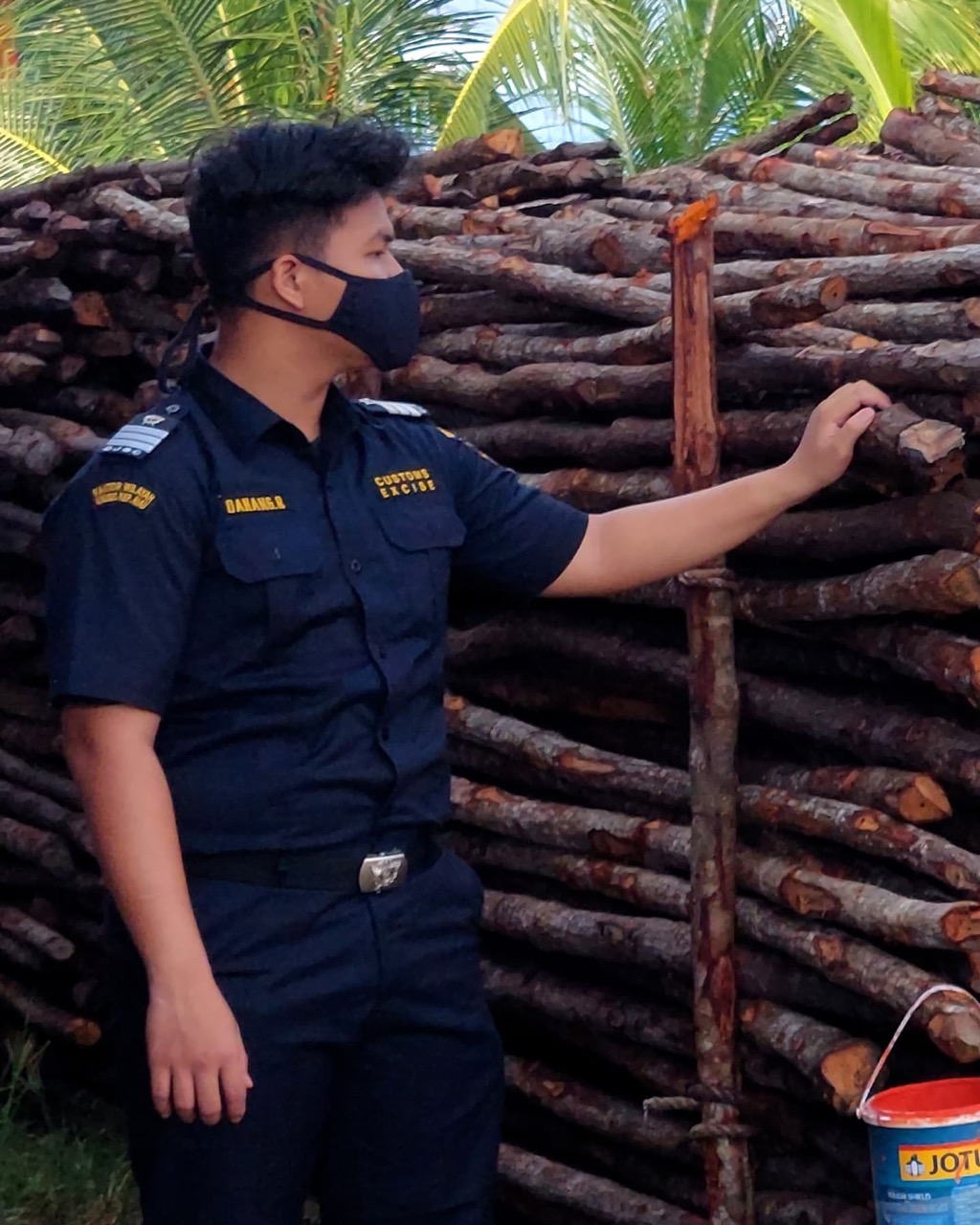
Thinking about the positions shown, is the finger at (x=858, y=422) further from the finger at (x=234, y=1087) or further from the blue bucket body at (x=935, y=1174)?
the finger at (x=234, y=1087)

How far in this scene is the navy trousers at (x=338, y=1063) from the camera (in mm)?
2496

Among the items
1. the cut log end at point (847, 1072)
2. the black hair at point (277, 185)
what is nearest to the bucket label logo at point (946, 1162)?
the cut log end at point (847, 1072)

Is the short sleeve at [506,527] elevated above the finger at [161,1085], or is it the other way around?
the short sleeve at [506,527]

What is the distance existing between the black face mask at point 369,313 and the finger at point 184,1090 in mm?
1069

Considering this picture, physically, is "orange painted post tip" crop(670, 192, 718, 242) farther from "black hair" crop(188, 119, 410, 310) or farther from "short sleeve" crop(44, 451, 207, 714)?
"short sleeve" crop(44, 451, 207, 714)

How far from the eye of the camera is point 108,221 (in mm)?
4574

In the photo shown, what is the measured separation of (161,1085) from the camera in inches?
93.4

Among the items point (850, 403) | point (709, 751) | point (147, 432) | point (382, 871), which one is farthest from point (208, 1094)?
point (850, 403)

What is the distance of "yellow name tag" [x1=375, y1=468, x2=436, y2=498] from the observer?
2703mm

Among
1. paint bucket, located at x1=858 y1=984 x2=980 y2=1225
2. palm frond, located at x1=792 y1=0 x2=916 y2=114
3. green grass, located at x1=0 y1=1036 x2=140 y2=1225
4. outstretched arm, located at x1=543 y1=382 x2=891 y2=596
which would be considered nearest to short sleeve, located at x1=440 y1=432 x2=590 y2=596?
outstretched arm, located at x1=543 y1=382 x2=891 y2=596

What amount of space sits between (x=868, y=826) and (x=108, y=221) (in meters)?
2.71

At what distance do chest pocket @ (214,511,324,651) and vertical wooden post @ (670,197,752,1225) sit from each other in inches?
31.8

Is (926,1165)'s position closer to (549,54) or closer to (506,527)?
(506,527)

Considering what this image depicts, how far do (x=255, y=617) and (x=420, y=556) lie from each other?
1.00 ft
